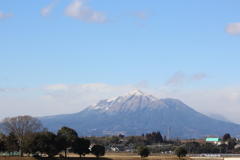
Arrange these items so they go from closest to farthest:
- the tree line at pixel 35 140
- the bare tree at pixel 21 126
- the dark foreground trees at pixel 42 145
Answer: the dark foreground trees at pixel 42 145 < the tree line at pixel 35 140 < the bare tree at pixel 21 126

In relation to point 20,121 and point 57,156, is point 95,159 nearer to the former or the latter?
point 57,156

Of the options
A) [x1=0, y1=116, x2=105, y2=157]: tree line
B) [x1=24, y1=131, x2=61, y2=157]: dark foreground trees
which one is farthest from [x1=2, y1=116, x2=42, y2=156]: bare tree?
[x1=24, y1=131, x2=61, y2=157]: dark foreground trees

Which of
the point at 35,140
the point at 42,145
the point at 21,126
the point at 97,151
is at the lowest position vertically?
the point at 97,151

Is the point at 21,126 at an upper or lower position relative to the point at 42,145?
upper

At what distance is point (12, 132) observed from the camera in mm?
138375

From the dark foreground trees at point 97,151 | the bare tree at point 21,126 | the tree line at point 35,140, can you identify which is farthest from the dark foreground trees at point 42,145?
the dark foreground trees at point 97,151

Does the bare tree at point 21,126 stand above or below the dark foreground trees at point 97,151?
above

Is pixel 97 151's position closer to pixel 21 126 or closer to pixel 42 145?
pixel 42 145

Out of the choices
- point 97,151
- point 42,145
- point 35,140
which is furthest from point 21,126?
point 97,151

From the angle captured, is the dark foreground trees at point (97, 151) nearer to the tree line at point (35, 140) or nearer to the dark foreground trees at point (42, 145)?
the tree line at point (35, 140)

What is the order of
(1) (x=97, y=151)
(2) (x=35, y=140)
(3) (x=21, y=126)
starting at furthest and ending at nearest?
1. (1) (x=97, y=151)
2. (3) (x=21, y=126)
3. (2) (x=35, y=140)

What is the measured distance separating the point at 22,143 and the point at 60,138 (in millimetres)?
11065

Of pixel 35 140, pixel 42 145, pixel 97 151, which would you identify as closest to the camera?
pixel 42 145

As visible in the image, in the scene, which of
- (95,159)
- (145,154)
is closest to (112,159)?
(95,159)
